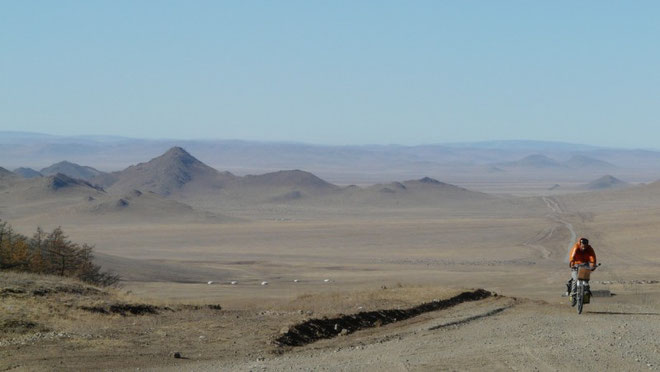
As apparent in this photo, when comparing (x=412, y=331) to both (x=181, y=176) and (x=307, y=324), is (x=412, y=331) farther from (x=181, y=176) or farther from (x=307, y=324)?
(x=181, y=176)

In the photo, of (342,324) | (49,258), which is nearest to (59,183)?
(49,258)

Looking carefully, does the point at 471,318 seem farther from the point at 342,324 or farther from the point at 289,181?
the point at 289,181

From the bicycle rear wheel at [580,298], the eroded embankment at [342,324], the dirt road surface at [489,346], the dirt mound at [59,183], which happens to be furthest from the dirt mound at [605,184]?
the dirt road surface at [489,346]

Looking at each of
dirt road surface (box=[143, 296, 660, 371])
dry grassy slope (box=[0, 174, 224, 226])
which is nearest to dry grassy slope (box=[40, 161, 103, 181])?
dry grassy slope (box=[0, 174, 224, 226])

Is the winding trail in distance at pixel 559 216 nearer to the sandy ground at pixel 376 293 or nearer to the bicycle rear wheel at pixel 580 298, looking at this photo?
the sandy ground at pixel 376 293

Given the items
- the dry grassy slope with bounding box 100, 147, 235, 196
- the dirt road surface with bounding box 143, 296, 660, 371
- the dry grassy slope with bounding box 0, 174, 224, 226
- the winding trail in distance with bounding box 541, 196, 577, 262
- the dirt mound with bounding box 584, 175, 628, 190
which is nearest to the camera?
the dirt road surface with bounding box 143, 296, 660, 371

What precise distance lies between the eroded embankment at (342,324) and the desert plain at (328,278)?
0.11 meters

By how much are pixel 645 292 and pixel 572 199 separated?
10172cm

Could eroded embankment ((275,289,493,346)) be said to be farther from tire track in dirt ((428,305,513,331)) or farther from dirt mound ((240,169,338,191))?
dirt mound ((240,169,338,191))

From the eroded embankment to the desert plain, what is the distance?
0.34 feet

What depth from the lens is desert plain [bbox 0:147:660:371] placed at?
12.1 m

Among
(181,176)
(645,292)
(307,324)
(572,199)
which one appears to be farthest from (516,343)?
(181,176)

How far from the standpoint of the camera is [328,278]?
43562 millimetres

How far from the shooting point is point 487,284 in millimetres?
35969
